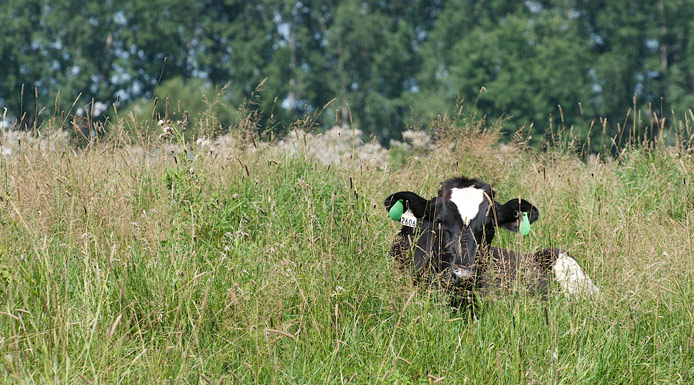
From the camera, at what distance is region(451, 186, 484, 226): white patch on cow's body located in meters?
5.80

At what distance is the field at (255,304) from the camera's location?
378 cm

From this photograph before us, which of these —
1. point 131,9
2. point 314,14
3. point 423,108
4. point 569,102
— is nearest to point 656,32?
point 569,102

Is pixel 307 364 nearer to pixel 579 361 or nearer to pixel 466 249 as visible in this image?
pixel 579 361

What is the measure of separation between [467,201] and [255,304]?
2.34 m

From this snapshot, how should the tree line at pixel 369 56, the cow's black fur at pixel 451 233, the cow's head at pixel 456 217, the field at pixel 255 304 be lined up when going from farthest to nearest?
the tree line at pixel 369 56, the cow's head at pixel 456 217, the cow's black fur at pixel 451 233, the field at pixel 255 304

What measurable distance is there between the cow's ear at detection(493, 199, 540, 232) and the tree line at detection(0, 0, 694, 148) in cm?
3670

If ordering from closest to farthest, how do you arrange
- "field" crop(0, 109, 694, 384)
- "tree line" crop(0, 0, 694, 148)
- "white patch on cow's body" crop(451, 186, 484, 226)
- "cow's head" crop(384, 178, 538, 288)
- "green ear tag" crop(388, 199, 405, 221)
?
"field" crop(0, 109, 694, 384) < "cow's head" crop(384, 178, 538, 288) < "white patch on cow's body" crop(451, 186, 484, 226) < "green ear tag" crop(388, 199, 405, 221) < "tree line" crop(0, 0, 694, 148)

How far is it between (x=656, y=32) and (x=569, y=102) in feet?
28.0

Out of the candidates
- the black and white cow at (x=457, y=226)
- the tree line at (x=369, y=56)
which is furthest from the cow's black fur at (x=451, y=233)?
the tree line at (x=369, y=56)

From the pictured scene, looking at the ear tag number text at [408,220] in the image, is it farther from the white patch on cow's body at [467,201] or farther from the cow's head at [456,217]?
the white patch on cow's body at [467,201]

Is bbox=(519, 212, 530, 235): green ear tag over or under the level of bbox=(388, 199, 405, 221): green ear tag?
under

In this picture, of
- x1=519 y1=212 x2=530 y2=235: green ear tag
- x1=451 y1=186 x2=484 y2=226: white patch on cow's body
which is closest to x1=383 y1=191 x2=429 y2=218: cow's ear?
x1=451 y1=186 x2=484 y2=226: white patch on cow's body

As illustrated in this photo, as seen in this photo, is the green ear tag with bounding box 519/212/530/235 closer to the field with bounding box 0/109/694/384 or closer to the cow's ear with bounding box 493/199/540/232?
the cow's ear with bounding box 493/199/540/232

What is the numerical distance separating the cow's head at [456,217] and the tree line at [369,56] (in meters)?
36.7
